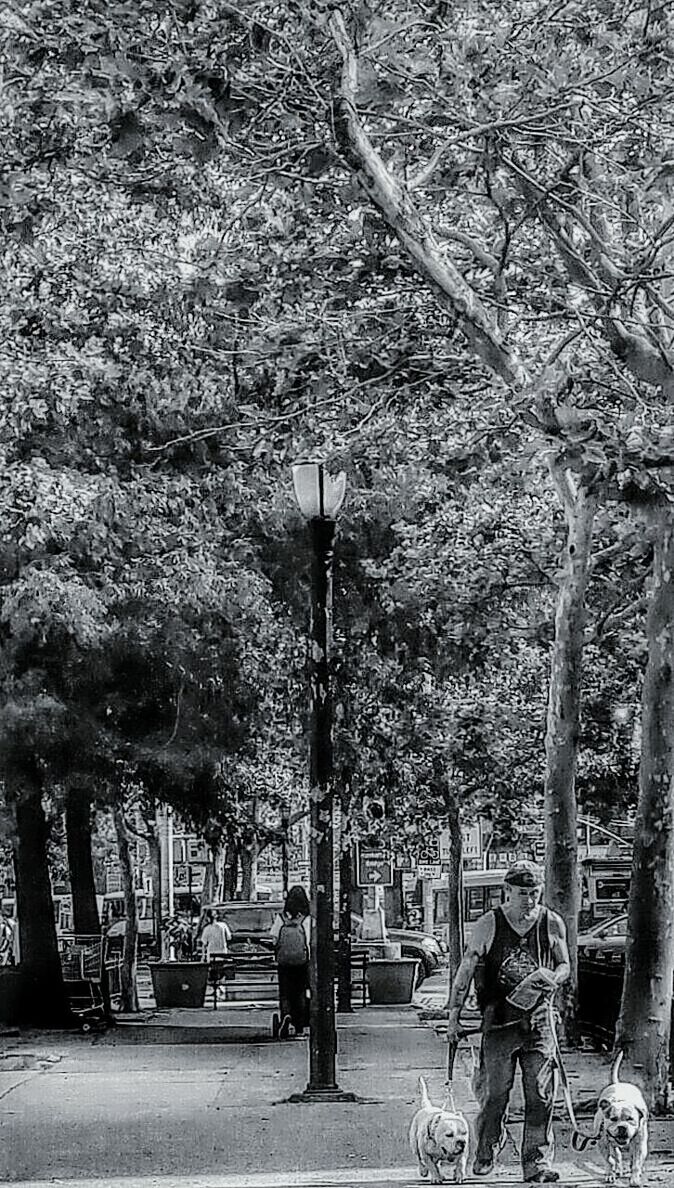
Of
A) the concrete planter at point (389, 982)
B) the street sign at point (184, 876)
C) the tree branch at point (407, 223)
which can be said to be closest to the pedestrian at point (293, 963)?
the concrete planter at point (389, 982)

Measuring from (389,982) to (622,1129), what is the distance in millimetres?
25056

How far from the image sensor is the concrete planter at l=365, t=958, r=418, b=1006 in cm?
3572

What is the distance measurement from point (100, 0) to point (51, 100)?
678mm

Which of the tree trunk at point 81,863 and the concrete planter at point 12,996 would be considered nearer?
the concrete planter at point 12,996

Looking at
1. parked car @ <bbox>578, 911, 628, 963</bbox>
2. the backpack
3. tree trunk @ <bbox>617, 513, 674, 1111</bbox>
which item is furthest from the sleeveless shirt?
parked car @ <bbox>578, 911, 628, 963</bbox>

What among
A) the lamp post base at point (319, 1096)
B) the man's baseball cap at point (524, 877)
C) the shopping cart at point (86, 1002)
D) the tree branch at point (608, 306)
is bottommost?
the shopping cart at point (86, 1002)

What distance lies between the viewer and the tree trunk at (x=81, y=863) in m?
29.6

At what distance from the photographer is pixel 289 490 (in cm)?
2411

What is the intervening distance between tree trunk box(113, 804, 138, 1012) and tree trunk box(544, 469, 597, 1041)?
369 inches

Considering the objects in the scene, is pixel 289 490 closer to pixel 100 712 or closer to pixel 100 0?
pixel 100 712

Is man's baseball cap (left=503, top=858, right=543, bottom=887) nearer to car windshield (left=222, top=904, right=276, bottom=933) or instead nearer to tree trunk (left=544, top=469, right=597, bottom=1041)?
tree trunk (left=544, top=469, right=597, bottom=1041)

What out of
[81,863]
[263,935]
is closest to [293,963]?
[81,863]

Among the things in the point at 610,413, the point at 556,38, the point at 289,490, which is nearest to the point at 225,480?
the point at 289,490

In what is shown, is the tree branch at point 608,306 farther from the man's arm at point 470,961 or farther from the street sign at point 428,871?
the street sign at point 428,871
